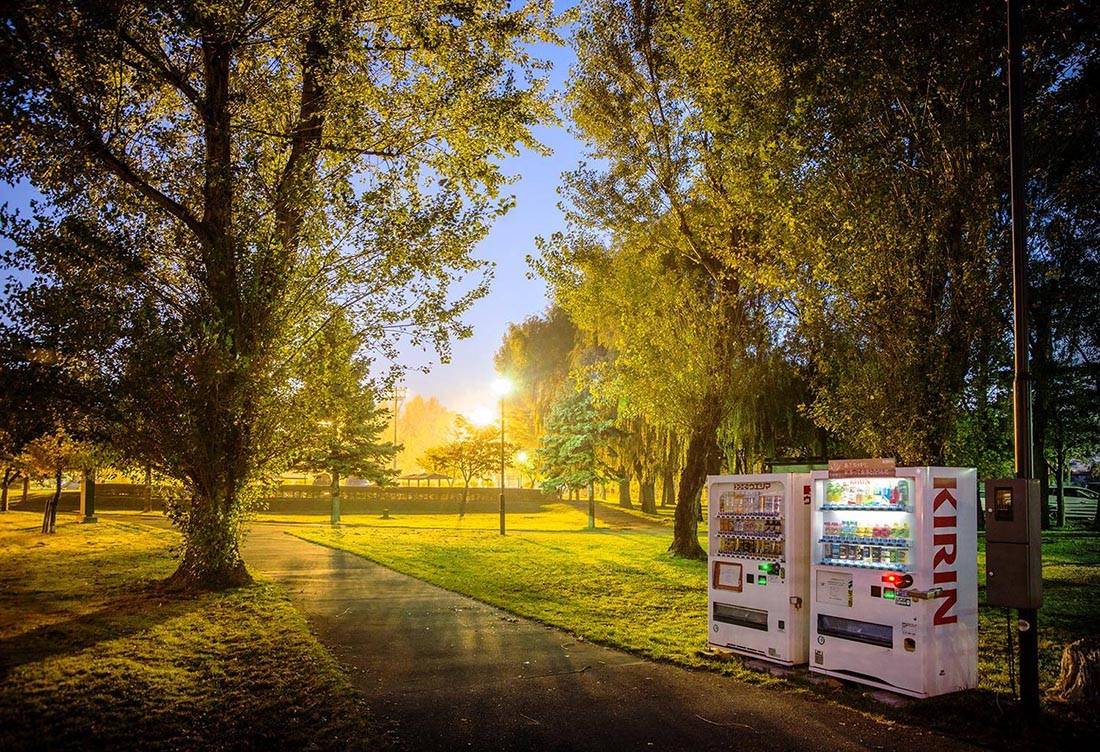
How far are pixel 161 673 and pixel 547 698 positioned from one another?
4.45 meters

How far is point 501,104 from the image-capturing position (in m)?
16.6

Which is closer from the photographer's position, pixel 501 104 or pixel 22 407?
pixel 22 407

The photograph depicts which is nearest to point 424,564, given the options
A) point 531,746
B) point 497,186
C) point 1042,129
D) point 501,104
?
point 497,186

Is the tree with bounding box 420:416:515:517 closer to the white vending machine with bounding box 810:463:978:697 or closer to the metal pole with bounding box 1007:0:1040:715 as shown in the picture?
the white vending machine with bounding box 810:463:978:697

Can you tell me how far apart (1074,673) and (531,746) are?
5868 mm

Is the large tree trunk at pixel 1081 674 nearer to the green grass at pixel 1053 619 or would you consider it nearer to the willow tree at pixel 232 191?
the green grass at pixel 1053 619

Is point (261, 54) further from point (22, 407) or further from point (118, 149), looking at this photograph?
point (22, 407)

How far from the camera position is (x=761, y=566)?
31.6 ft

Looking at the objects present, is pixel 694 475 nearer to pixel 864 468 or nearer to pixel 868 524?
pixel 868 524

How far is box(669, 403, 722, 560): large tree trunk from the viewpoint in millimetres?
21969

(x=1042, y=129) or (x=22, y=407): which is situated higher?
(x=1042, y=129)

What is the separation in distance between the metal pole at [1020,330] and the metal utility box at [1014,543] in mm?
188

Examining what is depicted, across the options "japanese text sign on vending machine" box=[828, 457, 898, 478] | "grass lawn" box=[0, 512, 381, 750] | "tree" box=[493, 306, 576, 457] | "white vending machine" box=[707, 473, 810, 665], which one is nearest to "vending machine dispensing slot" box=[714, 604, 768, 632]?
"white vending machine" box=[707, 473, 810, 665]

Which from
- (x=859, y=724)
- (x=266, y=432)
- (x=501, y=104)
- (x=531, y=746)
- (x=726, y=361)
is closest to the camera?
(x=531, y=746)
